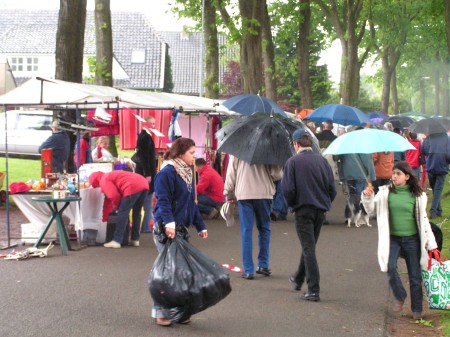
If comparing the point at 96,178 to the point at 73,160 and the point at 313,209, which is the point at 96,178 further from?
the point at 313,209

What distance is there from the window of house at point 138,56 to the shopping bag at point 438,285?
207 feet

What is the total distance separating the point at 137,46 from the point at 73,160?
55.1 m

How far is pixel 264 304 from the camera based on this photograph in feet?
29.6

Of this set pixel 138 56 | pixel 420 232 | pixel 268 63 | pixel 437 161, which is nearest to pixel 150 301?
pixel 420 232

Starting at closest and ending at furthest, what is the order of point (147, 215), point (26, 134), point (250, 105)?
point (147, 215) < point (250, 105) < point (26, 134)

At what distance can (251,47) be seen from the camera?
23922 mm

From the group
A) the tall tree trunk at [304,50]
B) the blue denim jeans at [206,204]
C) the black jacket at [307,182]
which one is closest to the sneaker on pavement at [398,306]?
the black jacket at [307,182]

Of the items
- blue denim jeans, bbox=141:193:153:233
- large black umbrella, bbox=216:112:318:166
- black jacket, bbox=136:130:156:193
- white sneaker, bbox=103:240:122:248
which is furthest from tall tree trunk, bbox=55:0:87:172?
large black umbrella, bbox=216:112:318:166

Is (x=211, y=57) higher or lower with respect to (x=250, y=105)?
higher

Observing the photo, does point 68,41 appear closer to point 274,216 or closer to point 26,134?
point 274,216

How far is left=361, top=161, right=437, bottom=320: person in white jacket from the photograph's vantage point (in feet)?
28.2

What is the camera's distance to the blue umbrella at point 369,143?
39.8ft

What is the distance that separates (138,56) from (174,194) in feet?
209

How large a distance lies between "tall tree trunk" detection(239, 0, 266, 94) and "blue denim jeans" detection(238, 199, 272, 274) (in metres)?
13.6
